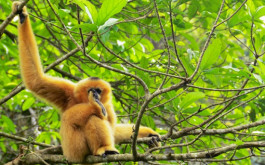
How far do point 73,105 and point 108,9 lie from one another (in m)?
2.07

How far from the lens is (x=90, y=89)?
4.56 metres

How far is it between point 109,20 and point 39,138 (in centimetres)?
353

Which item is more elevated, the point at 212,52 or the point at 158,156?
the point at 212,52

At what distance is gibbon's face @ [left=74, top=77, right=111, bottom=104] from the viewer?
14.9 feet

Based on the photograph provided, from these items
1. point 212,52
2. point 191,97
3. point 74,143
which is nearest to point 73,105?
point 74,143

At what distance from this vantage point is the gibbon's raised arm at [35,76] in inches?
155

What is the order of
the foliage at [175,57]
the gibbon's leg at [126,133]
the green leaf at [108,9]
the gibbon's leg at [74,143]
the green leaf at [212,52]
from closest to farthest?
the green leaf at [108,9], the green leaf at [212,52], the foliage at [175,57], the gibbon's leg at [74,143], the gibbon's leg at [126,133]

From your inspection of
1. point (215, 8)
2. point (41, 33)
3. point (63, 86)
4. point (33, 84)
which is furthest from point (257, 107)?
point (41, 33)

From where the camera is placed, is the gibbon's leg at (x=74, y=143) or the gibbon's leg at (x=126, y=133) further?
the gibbon's leg at (x=126, y=133)

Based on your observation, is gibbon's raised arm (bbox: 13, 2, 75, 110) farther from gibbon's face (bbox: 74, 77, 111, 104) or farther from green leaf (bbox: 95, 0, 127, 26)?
green leaf (bbox: 95, 0, 127, 26)

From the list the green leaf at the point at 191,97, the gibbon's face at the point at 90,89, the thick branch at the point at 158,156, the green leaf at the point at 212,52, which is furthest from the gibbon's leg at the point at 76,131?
the green leaf at the point at 212,52

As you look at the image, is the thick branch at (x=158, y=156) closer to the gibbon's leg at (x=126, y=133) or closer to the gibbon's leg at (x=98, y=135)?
the gibbon's leg at (x=98, y=135)

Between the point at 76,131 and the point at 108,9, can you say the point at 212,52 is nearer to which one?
the point at 108,9

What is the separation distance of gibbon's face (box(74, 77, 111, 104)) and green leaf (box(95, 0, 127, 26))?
184 cm
